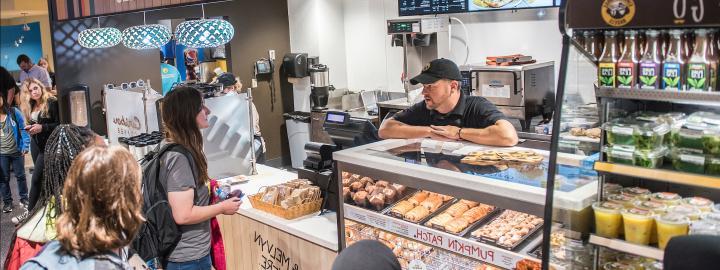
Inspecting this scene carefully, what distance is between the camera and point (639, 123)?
2365 mm

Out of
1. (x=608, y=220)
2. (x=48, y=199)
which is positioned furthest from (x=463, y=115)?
(x=48, y=199)

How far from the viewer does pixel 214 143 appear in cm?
510

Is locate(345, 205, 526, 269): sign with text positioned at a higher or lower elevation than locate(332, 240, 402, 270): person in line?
lower

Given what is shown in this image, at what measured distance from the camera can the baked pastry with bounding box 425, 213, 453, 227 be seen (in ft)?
9.18

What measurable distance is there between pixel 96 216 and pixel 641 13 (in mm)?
1827

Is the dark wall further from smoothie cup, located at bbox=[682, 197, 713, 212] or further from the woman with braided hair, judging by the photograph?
smoothie cup, located at bbox=[682, 197, 713, 212]

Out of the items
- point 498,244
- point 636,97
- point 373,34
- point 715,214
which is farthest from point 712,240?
point 373,34

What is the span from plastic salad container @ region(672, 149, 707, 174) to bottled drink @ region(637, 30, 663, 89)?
24 centimetres

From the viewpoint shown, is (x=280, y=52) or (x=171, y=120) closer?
(x=171, y=120)

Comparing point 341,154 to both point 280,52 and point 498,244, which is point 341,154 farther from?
point 280,52

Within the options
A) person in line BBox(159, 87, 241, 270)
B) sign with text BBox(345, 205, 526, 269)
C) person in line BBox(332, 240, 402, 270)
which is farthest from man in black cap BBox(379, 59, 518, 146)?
person in line BBox(332, 240, 402, 270)

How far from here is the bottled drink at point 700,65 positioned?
211 cm

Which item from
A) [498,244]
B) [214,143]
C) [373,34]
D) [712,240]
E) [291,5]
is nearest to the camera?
[712,240]

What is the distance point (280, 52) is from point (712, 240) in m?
7.97
